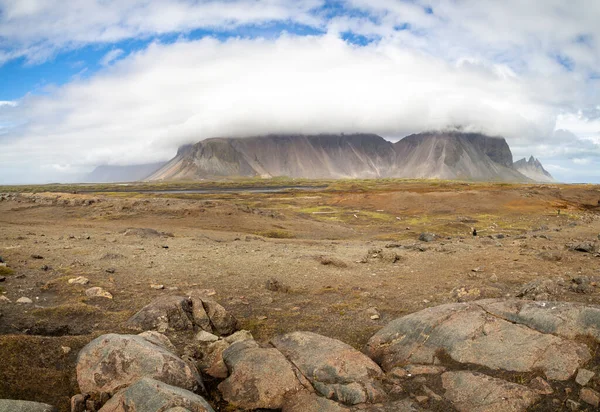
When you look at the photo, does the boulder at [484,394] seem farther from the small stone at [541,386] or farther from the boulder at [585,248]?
the boulder at [585,248]

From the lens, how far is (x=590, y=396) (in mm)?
8852

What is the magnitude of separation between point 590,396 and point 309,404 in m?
6.43

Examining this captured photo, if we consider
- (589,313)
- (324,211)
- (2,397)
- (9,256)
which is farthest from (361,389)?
(324,211)

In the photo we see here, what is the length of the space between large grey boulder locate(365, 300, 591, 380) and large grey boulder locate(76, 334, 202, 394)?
5.87m

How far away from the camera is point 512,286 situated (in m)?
21.5

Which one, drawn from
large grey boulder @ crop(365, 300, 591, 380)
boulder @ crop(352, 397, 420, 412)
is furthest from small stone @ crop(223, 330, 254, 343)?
boulder @ crop(352, 397, 420, 412)

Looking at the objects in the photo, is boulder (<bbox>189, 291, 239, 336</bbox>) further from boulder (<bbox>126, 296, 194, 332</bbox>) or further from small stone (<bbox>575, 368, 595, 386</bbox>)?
small stone (<bbox>575, 368, 595, 386</bbox>)

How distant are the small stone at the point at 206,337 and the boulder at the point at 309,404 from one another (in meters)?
5.02

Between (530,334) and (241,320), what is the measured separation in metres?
10.7

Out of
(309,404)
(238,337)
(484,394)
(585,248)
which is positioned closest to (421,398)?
(484,394)

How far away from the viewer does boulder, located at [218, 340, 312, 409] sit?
9852 millimetres

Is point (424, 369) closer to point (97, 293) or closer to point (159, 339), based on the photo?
point (159, 339)

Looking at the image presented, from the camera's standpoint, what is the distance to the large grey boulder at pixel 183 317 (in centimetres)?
1452

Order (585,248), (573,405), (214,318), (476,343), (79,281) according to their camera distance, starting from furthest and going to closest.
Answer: (585,248), (79,281), (214,318), (476,343), (573,405)
